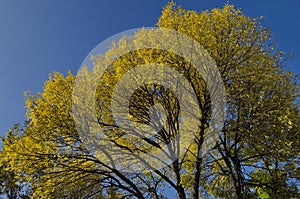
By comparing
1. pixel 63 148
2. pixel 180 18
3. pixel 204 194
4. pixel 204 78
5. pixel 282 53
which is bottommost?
pixel 204 194

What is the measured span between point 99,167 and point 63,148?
2366 millimetres

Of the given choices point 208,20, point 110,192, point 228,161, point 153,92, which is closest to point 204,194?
point 228,161

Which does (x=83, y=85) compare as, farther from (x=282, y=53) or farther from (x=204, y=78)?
(x=282, y=53)

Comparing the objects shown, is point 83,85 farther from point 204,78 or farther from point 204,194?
point 204,194

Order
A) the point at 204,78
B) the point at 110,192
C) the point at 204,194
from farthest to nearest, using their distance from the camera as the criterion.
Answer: the point at 204,194 < the point at 110,192 < the point at 204,78

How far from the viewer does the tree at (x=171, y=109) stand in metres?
9.91

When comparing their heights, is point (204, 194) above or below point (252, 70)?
below

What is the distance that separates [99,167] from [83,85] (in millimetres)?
4065

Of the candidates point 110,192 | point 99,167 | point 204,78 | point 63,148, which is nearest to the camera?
point 204,78

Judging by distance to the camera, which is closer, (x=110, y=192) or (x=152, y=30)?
(x=152, y=30)

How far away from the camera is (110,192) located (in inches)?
538

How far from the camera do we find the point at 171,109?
11.7 meters

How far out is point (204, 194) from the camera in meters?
14.9

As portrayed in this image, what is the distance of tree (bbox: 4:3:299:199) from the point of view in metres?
9.91
